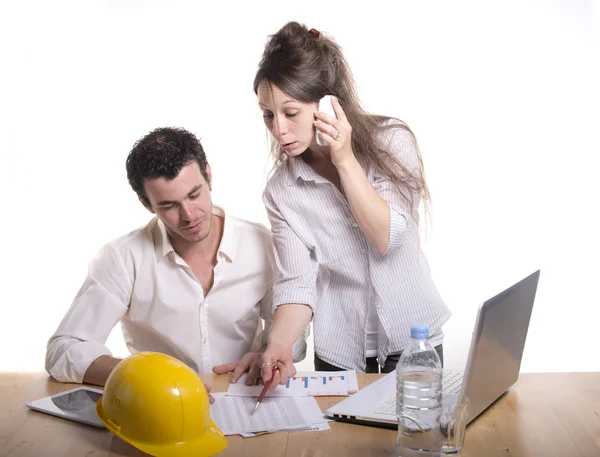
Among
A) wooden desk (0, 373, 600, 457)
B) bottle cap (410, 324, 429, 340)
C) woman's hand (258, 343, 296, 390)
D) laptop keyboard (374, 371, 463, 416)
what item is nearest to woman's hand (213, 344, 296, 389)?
woman's hand (258, 343, 296, 390)

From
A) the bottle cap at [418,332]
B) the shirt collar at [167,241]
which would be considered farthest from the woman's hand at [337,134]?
the bottle cap at [418,332]

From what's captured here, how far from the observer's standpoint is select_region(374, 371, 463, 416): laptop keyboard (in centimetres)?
163

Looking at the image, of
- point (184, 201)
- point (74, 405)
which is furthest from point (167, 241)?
point (74, 405)

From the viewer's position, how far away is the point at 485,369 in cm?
156

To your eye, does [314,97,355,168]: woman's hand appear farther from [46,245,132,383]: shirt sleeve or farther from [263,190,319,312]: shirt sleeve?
[46,245,132,383]: shirt sleeve

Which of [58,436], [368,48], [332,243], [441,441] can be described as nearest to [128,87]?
[368,48]

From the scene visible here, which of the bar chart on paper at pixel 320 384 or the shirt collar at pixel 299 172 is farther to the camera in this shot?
the shirt collar at pixel 299 172

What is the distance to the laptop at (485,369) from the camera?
146cm

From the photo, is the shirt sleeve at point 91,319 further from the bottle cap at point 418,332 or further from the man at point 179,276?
the bottle cap at point 418,332

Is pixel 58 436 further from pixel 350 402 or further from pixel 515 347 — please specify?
pixel 515 347

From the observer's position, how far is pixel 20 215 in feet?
13.0

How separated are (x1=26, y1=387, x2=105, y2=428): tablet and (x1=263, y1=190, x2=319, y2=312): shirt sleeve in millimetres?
542

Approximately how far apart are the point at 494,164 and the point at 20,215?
2.47m

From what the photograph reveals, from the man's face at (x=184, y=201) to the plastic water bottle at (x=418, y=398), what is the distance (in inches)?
31.2
